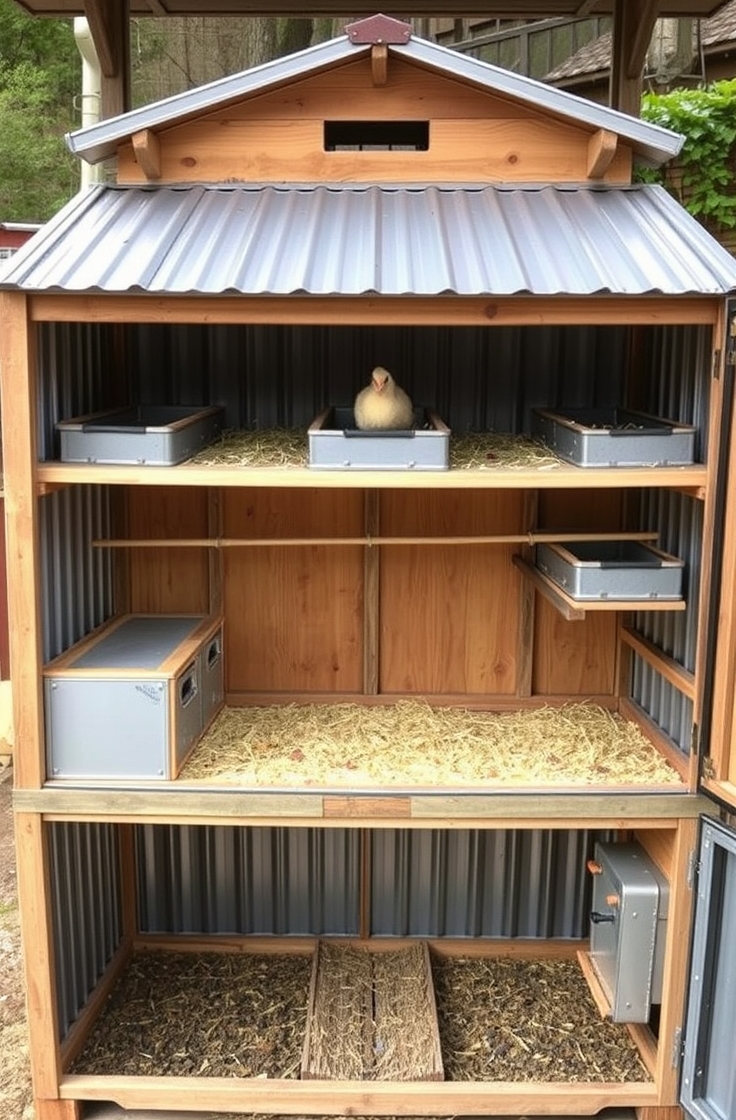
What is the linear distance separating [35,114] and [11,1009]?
13.0 meters

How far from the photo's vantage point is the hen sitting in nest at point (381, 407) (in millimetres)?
4270

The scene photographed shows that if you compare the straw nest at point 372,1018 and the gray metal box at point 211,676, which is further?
the gray metal box at point 211,676

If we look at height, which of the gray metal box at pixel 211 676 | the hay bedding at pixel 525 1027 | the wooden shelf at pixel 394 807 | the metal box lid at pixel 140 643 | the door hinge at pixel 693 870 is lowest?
the hay bedding at pixel 525 1027

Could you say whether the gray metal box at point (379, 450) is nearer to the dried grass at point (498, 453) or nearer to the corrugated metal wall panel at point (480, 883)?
the dried grass at point (498, 453)

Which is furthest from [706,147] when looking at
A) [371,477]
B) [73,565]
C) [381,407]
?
[73,565]

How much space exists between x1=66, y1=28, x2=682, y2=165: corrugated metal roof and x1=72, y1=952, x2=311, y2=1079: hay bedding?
398 cm

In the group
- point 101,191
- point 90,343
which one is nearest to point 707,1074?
point 90,343

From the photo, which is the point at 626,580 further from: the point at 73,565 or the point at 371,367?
the point at 73,565

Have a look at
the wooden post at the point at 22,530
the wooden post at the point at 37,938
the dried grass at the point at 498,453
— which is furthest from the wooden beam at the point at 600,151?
the wooden post at the point at 37,938

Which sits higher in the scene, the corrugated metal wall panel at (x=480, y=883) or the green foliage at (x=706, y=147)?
the green foliage at (x=706, y=147)

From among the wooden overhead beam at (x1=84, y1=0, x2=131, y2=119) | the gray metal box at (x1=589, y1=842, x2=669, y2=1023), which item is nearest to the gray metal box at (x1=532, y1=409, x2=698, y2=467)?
the gray metal box at (x1=589, y1=842, x2=669, y2=1023)

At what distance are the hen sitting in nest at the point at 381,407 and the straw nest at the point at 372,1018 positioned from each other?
2.74 metres

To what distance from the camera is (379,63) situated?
440cm

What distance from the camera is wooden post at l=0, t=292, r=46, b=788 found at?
12.5ft
